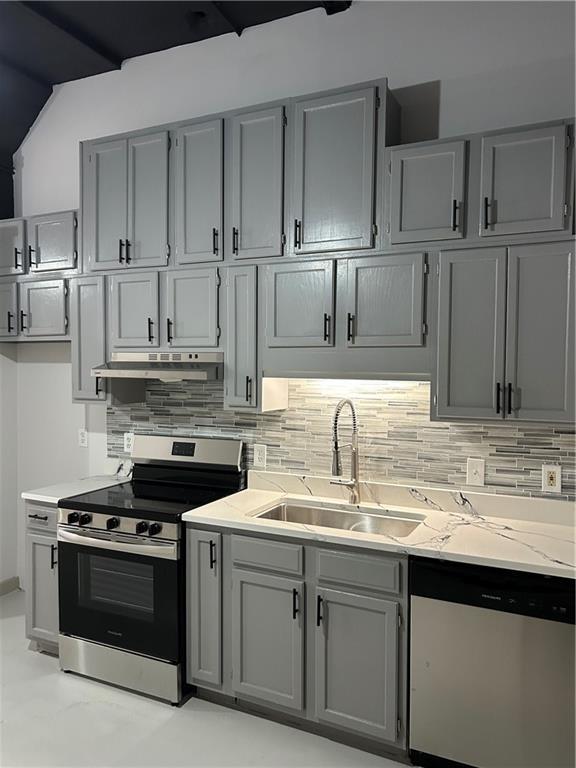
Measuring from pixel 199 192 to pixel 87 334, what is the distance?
1.08 metres

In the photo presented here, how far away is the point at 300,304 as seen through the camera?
2779mm

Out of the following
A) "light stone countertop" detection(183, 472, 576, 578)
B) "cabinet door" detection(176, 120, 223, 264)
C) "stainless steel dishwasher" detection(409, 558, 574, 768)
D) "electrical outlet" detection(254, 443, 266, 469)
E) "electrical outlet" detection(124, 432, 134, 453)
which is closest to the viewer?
"stainless steel dishwasher" detection(409, 558, 574, 768)

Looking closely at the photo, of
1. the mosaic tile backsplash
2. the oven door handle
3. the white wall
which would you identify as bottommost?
the oven door handle

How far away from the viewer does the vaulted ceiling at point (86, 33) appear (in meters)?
3.04

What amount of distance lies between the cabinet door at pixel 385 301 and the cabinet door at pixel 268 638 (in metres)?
1.15

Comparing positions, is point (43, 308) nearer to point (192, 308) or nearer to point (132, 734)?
point (192, 308)

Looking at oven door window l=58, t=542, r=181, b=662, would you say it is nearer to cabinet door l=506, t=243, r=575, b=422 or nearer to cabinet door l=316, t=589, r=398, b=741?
cabinet door l=316, t=589, r=398, b=741

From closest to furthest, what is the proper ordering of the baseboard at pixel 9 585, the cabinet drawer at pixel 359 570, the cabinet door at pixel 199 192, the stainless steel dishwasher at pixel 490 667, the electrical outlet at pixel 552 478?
the stainless steel dishwasher at pixel 490 667, the cabinet drawer at pixel 359 570, the electrical outlet at pixel 552 478, the cabinet door at pixel 199 192, the baseboard at pixel 9 585

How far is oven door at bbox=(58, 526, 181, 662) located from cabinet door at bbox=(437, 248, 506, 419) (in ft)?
4.86

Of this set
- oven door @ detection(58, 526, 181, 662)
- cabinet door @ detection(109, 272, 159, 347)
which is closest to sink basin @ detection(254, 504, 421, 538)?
oven door @ detection(58, 526, 181, 662)

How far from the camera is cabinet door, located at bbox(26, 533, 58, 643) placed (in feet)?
10.4

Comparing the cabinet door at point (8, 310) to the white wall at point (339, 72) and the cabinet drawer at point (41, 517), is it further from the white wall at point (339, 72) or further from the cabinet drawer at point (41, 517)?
the cabinet drawer at point (41, 517)

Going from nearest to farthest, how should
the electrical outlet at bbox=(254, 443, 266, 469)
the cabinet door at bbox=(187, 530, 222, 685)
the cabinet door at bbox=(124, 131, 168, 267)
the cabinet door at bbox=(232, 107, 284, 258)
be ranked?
the cabinet door at bbox=(187, 530, 222, 685) < the cabinet door at bbox=(232, 107, 284, 258) < the cabinet door at bbox=(124, 131, 168, 267) < the electrical outlet at bbox=(254, 443, 266, 469)

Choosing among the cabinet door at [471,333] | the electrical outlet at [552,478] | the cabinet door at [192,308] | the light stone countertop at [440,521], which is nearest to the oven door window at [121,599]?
the light stone countertop at [440,521]
